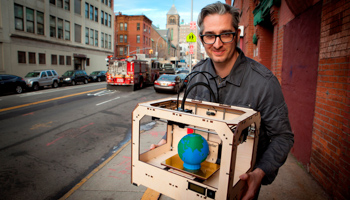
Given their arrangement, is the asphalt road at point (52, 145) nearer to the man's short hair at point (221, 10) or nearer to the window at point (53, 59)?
the man's short hair at point (221, 10)

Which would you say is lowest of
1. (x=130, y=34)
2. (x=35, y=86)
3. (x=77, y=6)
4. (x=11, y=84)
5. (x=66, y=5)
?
(x=35, y=86)

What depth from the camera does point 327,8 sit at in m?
3.52

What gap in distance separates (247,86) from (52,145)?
5.93 metres

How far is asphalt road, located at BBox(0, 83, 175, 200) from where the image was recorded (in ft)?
13.7

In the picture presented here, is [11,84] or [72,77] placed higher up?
[72,77]

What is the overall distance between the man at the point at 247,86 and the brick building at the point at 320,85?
1.78 m

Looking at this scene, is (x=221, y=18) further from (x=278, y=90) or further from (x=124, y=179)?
(x=124, y=179)

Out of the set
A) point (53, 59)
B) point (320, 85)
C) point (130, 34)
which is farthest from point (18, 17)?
point (130, 34)

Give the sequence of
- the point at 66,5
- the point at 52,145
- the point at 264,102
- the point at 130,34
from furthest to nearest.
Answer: the point at 130,34, the point at 66,5, the point at 52,145, the point at 264,102

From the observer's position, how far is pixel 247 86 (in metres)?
1.91

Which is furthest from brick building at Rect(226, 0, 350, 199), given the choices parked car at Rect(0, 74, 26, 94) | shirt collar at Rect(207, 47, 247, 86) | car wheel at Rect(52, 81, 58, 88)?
car wheel at Rect(52, 81, 58, 88)

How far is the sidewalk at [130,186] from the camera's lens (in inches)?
137

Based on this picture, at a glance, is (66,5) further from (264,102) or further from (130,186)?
(264,102)

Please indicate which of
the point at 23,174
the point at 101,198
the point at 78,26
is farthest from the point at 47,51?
the point at 101,198
